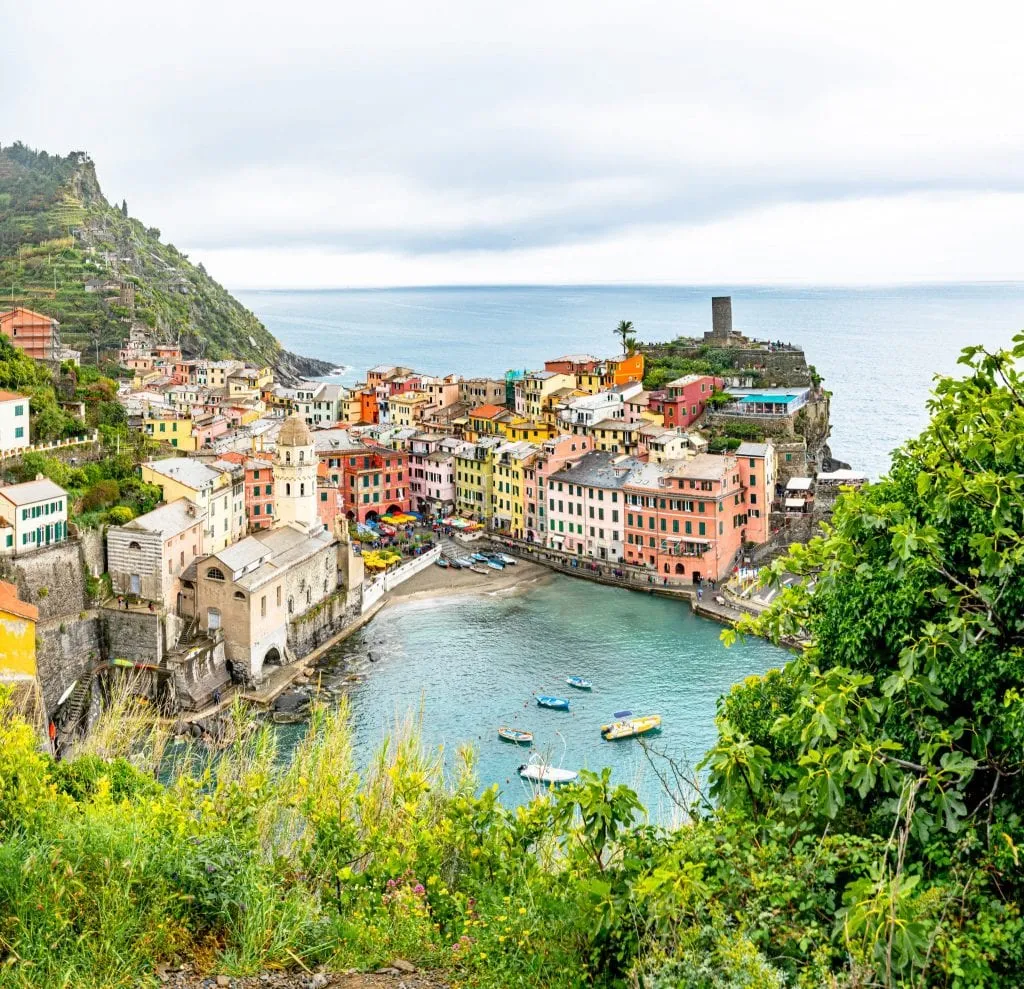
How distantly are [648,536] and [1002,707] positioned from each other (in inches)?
1377

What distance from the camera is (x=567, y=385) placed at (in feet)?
197

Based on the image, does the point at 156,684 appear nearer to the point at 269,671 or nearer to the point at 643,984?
the point at 269,671

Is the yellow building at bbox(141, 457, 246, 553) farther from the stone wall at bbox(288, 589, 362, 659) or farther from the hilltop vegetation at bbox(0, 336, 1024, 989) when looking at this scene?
the hilltop vegetation at bbox(0, 336, 1024, 989)

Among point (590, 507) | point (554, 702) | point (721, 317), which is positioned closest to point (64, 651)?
point (554, 702)

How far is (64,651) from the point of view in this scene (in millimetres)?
28234

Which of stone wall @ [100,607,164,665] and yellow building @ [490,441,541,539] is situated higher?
yellow building @ [490,441,541,539]

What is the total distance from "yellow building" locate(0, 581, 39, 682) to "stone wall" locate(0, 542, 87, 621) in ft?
6.40

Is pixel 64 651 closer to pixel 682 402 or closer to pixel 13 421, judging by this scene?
pixel 13 421

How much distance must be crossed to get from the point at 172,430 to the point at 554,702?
83.4 feet

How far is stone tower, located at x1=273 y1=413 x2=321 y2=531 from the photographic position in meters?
36.2

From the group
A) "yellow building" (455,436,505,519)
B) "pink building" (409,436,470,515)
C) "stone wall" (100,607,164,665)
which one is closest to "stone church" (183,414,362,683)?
"stone wall" (100,607,164,665)

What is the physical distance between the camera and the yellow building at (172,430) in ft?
151

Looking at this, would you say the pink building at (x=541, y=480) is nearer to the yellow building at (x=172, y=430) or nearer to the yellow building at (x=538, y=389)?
the yellow building at (x=538, y=389)

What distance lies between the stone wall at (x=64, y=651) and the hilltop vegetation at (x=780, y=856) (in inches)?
738
